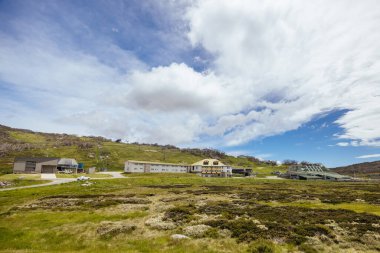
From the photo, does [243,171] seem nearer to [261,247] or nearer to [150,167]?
[150,167]

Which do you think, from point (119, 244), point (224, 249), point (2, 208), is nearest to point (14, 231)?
point (119, 244)

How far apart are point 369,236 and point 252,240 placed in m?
12.5

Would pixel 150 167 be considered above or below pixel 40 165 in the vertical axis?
above

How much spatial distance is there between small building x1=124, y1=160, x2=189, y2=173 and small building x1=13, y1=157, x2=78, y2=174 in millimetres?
30720

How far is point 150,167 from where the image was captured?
516ft

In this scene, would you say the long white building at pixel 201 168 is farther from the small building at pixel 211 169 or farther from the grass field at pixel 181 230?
the grass field at pixel 181 230

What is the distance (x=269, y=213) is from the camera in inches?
1412

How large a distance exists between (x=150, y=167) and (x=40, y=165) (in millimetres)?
61372

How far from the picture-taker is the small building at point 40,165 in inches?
4852

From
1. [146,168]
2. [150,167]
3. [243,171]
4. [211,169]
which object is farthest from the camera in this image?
[243,171]

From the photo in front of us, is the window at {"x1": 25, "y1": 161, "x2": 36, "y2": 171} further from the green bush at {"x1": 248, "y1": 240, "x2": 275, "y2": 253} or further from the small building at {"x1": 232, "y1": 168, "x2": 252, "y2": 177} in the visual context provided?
the small building at {"x1": 232, "y1": 168, "x2": 252, "y2": 177}

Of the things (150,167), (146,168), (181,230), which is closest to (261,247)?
(181,230)

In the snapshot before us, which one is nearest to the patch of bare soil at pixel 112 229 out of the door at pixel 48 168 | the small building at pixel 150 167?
the door at pixel 48 168

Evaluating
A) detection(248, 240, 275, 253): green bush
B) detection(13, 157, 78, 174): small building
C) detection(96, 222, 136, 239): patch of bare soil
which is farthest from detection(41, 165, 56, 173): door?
detection(248, 240, 275, 253): green bush
